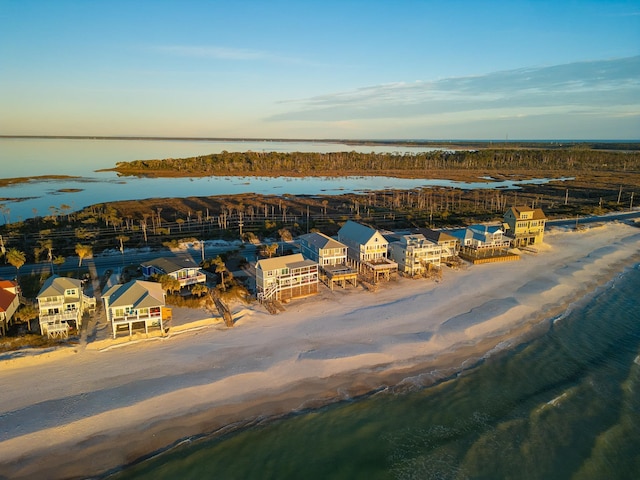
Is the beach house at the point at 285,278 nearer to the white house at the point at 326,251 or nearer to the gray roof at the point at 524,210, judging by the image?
the white house at the point at 326,251

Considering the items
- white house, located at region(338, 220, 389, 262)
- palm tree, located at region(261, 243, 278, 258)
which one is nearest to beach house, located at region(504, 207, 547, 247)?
white house, located at region(338, 220, 389, 262)

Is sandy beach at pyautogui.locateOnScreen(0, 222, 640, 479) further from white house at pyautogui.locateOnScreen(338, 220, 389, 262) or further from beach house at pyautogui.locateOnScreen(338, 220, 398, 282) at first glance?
white house at pyautogui.locateOnScreen(338, 220, 389, 262)

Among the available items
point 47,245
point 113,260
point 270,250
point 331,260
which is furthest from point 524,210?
point 47,245

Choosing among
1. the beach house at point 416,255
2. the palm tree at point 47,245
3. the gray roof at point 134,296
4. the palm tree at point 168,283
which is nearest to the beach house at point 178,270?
the palm tree at point 168,283

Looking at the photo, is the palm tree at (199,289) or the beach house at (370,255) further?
the beach house at (370,255)

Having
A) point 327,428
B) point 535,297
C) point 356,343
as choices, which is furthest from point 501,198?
point 327,428

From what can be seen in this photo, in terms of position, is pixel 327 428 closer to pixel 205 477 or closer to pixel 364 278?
pixel 205 477
